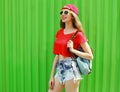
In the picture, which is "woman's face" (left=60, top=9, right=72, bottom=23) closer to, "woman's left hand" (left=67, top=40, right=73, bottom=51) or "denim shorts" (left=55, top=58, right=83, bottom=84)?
"woman's left hand" (left=67, top=40, right=73, bottom=51)

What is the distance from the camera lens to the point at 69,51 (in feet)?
9.64

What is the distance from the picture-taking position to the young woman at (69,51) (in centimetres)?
289

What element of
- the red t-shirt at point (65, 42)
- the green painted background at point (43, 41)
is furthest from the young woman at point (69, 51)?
the green painted background at point (43, 41)

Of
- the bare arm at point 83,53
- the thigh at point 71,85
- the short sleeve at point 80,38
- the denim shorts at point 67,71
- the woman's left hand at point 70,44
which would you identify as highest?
the short sleeve at point 80,38

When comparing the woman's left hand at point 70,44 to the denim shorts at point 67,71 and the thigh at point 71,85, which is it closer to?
the denim shorts at point 67,71

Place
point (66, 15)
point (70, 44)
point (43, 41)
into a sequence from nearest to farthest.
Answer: point (70, 44) < point (66, 15) < point (43, 41)

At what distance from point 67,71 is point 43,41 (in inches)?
32.9

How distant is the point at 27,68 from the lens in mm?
3779

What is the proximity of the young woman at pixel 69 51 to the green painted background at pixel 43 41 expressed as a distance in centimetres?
44

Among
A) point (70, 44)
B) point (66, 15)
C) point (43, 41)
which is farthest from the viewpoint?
point (43, 41)

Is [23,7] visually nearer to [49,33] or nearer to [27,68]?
[49,33]

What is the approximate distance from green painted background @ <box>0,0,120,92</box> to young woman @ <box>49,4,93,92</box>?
0.44 m

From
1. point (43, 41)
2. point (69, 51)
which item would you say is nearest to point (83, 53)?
point (69, 51)

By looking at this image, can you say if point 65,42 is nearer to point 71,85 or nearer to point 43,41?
point 71,85
